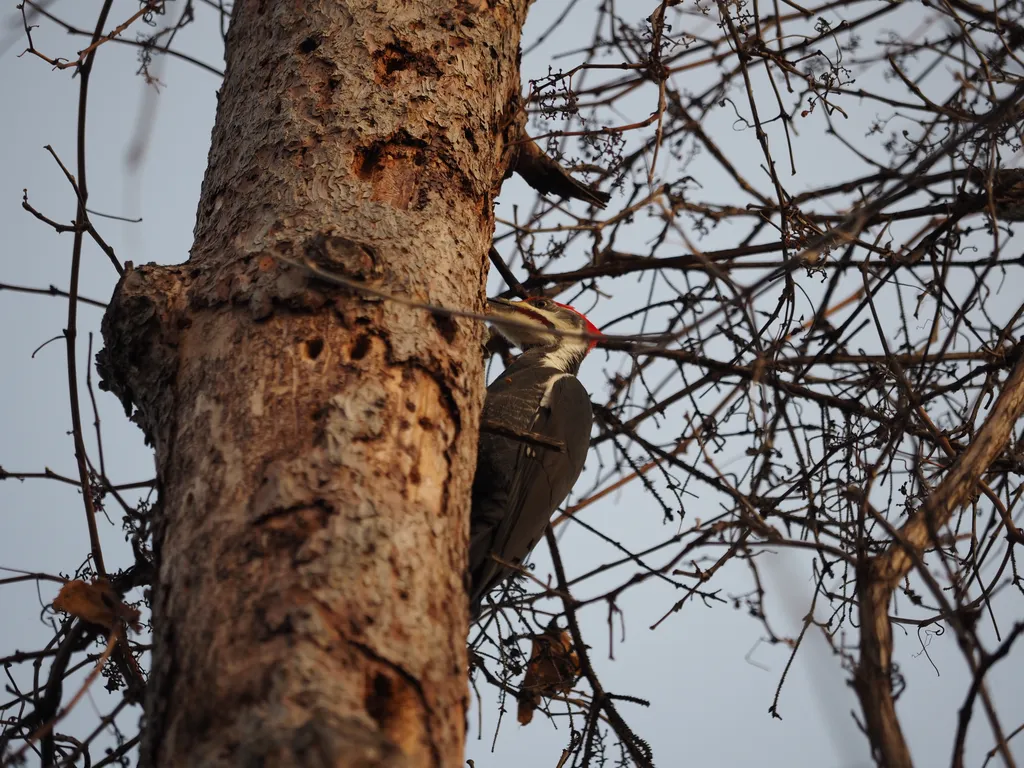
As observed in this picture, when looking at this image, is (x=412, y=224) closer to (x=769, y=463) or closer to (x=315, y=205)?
(x=315, y=205)

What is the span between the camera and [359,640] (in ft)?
4.56

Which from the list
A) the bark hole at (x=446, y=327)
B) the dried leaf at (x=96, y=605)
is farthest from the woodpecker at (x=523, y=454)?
the dried leaf at (x=96, y=605)

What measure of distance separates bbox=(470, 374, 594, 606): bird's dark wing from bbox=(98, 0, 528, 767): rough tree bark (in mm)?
1003

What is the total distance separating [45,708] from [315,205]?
127 cm

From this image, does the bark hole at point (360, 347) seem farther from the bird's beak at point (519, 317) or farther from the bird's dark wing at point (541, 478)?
the bird's beak at point (519, 317)

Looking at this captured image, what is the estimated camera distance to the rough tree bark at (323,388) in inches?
53.7

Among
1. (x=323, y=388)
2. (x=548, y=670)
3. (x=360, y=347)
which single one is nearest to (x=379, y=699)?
(x=323, y=388)

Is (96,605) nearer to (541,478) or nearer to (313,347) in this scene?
(313,347)

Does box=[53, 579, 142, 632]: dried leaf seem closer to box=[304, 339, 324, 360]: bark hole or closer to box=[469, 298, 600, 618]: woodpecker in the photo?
box=[304, 339, 324, 360]: bark hole

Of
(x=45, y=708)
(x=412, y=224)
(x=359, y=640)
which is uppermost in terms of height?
(x=412, y=224)

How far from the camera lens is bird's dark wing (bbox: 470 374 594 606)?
2982mm

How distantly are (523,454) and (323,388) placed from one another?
1.42m

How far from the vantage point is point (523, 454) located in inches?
119

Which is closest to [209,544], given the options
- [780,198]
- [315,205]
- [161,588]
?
[161,588]
